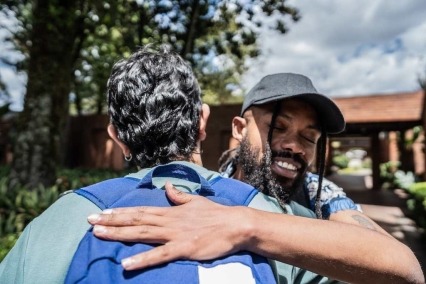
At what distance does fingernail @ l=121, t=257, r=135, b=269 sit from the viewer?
0.90 m

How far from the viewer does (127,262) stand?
0.90 m

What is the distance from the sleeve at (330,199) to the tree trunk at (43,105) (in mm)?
6127

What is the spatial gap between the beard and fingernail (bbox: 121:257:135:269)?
1.12 metres

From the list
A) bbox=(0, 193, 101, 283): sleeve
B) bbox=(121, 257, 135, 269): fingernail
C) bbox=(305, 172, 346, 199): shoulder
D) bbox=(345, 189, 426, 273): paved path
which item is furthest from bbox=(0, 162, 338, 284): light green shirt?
bbox=(345, 189, 426, 273): paved path

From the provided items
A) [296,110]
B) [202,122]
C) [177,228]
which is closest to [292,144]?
[296,110]

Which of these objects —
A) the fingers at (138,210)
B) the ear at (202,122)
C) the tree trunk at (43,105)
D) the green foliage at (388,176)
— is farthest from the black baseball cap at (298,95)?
the green foliage at (388,176)

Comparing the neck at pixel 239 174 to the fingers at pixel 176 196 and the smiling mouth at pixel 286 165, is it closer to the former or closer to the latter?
the smiling mouth at pixel 286 165

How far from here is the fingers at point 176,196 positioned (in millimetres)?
1045

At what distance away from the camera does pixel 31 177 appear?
7121 mm

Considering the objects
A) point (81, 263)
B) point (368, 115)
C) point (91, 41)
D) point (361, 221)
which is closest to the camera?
point (81, 263)

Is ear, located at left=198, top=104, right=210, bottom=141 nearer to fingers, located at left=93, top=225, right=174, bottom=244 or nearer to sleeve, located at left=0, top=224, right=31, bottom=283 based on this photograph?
fingers, located at left=93, top=225, right=174, bottom=244

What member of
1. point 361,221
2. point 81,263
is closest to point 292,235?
point 81,263

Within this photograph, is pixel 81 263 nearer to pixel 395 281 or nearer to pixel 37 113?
pixel 395 281

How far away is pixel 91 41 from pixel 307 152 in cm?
1352
